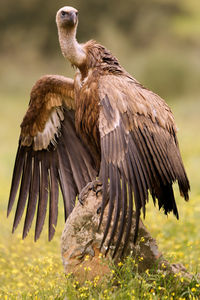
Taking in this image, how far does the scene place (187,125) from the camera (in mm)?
17422

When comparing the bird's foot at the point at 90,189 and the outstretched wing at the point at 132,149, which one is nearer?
the outstretched wing at the point at 132,149

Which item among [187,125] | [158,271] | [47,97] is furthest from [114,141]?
[187,125]

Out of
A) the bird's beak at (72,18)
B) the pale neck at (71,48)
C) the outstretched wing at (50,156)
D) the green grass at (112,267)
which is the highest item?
the bird's beak at (72,18)

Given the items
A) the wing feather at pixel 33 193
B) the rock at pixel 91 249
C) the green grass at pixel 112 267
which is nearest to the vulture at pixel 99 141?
the wing feather at pixel 33 193

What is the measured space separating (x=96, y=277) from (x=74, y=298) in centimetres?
27

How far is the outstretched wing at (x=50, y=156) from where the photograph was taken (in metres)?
5.65

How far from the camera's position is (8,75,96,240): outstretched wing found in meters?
5.65

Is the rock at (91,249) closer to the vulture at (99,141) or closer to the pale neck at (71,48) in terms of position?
the vulture at (99,141)

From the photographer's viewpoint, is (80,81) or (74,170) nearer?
(80,81)

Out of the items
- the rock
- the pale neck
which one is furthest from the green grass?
the pale neck

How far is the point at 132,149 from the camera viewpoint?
13.2 feet

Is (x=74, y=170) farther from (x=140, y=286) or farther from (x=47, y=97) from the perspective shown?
(x=140, y=286)

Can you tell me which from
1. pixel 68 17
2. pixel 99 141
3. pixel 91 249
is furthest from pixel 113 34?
pixel 91 249

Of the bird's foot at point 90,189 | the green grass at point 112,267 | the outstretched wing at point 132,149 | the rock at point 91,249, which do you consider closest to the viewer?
the outstretched wing at point 132,149
